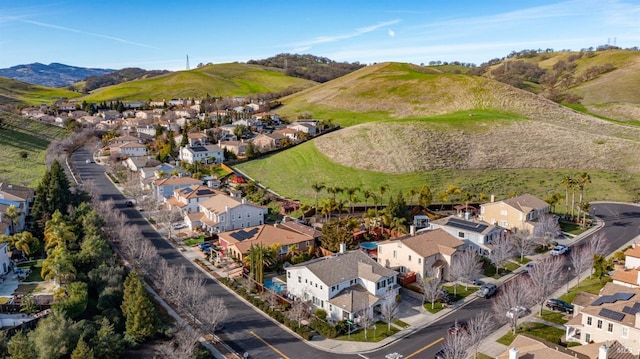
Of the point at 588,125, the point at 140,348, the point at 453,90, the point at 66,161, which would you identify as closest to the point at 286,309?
the point at 140,348

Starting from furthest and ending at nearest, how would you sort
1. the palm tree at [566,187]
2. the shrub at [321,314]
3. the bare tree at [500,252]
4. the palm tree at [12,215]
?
1. the palm tree at [566,187]
2. the palm tree at [12,215]
3. the bare tree at [500,252]
4. the shrub at [321,314]

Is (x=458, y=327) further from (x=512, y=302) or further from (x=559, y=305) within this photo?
(x=559, y=305)

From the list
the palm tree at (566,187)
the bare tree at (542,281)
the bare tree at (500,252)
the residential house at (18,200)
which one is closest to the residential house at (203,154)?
the residential house at (18,200)

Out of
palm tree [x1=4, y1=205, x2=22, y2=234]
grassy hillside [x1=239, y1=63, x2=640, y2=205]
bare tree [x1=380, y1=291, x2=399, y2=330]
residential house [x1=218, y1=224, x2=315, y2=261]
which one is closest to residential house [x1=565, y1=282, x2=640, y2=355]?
A: bare tree [x1=380, y1=291, x2=399, y2=330]

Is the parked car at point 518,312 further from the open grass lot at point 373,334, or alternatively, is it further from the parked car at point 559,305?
the open grass lot at point 373,334

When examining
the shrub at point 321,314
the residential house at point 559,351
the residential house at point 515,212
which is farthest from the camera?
the residential house at point 515,212

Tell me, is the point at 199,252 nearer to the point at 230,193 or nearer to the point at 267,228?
the point at 267,228
